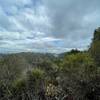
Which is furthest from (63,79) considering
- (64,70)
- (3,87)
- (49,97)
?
(3,87)

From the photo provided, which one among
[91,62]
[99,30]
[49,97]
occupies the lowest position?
[49,97]

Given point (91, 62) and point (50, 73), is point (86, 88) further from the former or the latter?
point (50, 73)

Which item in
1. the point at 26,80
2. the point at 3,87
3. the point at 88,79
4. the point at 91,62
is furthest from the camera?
the point at 3,87

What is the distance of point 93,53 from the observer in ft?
75.7

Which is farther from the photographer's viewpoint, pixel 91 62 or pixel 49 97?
pixel 49 97

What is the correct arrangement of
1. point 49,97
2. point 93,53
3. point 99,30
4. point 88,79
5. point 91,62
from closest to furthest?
1. point 88,79
2. point 91,62
3. point 93,53
4. point 49,97
5. point 99,30

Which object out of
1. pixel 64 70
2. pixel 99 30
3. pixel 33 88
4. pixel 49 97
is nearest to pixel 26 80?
pixel 33 88

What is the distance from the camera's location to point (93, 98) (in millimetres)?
21156

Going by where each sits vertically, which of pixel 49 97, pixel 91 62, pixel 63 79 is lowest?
pixel 49 97

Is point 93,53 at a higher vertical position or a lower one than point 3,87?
higher

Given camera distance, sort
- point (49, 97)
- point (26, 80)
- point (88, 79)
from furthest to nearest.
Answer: point (26, 80) → point (49, 97) → point (88, 79)

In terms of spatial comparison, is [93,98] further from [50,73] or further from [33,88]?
[50,73]

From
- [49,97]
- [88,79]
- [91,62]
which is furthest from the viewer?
[49,97]

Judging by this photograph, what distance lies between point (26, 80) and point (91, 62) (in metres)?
8.59
